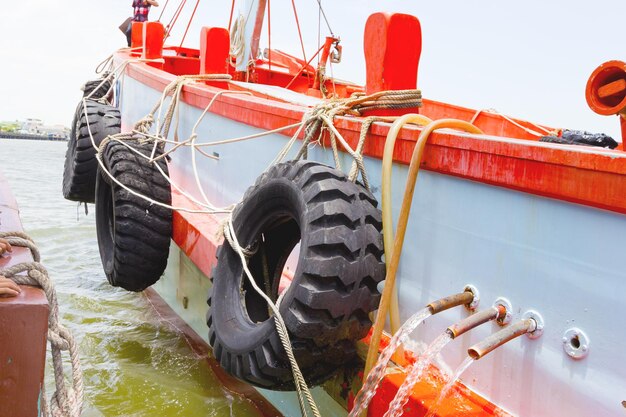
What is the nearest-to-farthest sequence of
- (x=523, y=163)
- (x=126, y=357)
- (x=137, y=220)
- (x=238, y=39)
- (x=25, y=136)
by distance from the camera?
(x=523, y=163) → (x=137, y=220) → (x=126, y=357) → (x=238, y=39) → (x=25, y=136)

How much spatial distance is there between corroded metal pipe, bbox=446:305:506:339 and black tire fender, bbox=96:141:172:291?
2.70 metres

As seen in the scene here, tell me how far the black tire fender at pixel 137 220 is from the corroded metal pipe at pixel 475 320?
8.86 ft

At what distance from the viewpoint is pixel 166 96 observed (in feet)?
16.2

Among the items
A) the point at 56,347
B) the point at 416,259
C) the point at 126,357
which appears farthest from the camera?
the point at 126,357

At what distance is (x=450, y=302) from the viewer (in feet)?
7.00

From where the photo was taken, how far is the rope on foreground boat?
1.73 metres

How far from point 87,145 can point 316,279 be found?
374 centimetres

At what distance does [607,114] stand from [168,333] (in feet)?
13.1

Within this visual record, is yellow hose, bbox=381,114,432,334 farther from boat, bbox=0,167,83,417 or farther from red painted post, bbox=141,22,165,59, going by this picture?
red painted post, bbox=141,22,165,59

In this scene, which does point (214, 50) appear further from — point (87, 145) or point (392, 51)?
point (392, 51)

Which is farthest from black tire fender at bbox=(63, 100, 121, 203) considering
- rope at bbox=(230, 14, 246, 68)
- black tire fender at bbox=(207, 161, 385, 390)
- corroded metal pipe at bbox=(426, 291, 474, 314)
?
corroded metal pipe at bbox=(426, 291, 474, 314)

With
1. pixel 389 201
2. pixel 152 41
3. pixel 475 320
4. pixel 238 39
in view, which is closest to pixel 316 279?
pixel 389 201

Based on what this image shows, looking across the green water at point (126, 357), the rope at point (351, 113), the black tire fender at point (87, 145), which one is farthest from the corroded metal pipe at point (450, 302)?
the black tire fender at point (87, 145)

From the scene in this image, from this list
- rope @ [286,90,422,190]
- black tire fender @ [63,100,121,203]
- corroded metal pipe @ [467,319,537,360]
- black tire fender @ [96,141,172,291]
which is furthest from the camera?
black tire fender @ [63,100,121,203]
